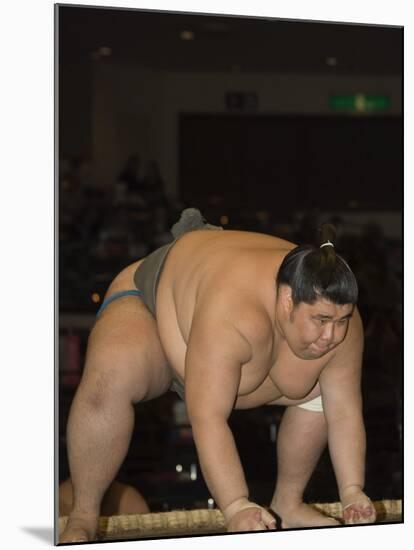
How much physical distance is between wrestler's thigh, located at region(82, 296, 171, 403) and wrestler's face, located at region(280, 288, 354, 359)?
0.29m

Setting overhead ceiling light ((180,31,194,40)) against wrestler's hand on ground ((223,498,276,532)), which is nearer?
wrestler's hand on ground ((223,498,276,532))

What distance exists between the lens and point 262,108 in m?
3.00

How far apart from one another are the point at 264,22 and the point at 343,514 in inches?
44.7

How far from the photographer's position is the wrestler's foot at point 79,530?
2795 millimetres

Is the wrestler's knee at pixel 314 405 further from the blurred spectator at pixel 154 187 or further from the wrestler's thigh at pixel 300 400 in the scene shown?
the blurred spectator at pixel 154 187

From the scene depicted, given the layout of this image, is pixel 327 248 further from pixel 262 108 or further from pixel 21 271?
pixel 21 271

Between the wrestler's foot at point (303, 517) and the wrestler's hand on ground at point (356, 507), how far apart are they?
35 millimetres

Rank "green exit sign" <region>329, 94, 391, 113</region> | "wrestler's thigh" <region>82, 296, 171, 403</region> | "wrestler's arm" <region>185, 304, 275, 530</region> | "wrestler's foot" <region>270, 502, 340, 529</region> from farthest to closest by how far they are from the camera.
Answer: "green exit sign" <region>329, 94, 391, 113</region> → "wrestler's foot" <region>270, 502, 340, 529</region> → "wrestler's thigh" <region>82, 296, 171, 403</region> → "wrestler's arm" <region>185, 304, 275, 530</region>

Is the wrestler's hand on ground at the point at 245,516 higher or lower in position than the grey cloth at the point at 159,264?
lower

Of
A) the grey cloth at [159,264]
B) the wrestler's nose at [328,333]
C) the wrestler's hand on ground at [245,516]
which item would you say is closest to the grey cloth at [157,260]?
the grey cloth at [159,264]

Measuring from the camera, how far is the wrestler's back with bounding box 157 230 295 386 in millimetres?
2781

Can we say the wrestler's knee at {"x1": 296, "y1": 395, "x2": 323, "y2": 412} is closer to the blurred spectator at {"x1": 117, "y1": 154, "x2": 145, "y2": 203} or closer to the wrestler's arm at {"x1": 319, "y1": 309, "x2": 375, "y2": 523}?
the wrestler's arm at {"x1": 319, "y1": 309, "x2": 375, "y2": 523}

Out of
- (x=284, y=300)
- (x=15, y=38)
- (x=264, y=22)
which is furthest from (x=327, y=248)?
(x=15, y=38)

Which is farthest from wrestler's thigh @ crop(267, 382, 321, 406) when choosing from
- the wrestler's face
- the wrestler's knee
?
the wrestler's face
